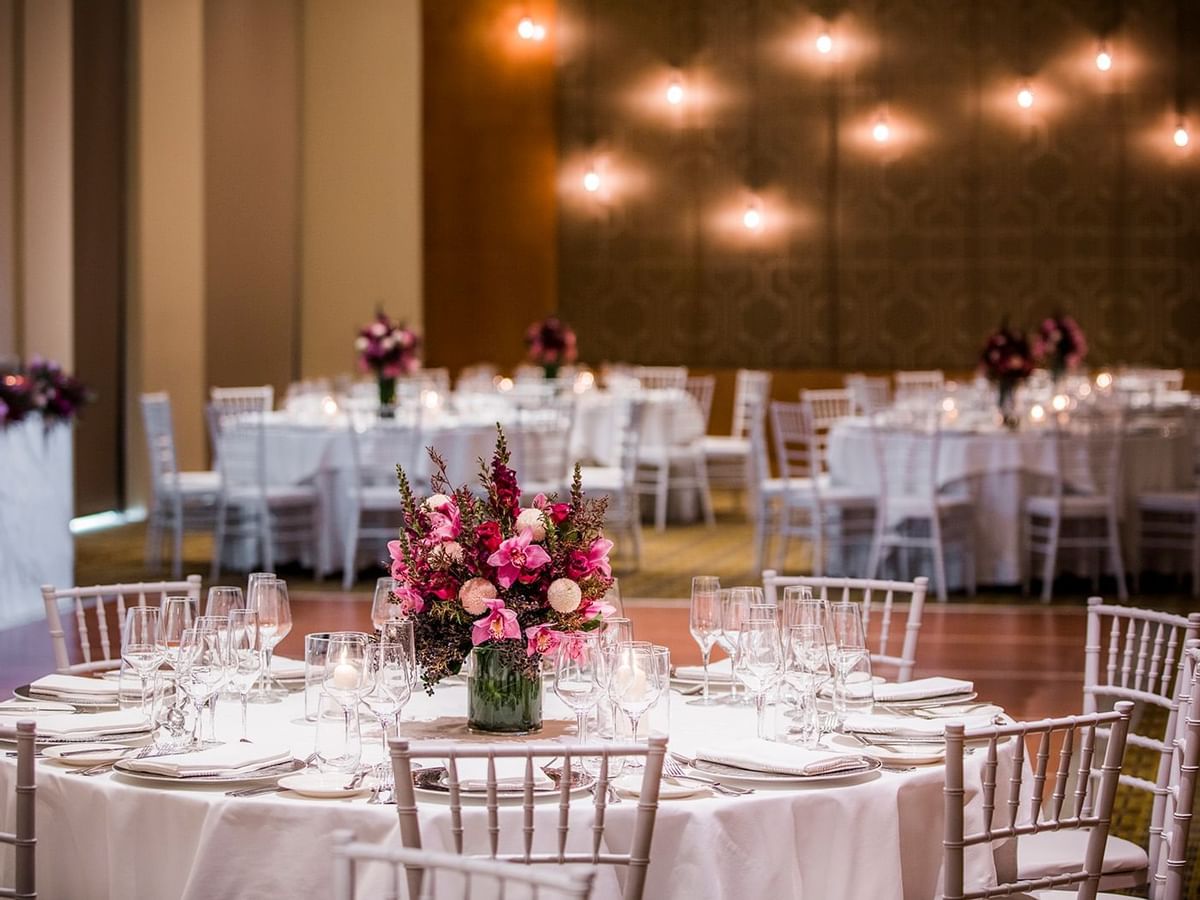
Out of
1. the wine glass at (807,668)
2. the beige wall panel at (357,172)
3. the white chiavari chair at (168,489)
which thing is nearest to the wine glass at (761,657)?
the wine glass at (807,668)

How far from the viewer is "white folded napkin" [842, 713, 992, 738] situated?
9.70ft

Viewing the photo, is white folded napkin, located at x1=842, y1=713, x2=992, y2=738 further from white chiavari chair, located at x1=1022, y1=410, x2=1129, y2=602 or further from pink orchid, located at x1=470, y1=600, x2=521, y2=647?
white chiavari chair, located at x1=1022, y1=410, x2=1129, y2=602

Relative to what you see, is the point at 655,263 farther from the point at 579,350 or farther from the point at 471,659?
the point at 471,659

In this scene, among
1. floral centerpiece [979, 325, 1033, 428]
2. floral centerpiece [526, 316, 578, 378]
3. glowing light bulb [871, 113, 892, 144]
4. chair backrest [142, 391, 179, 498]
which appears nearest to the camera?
chair backrest [142, 391, 179, 498]

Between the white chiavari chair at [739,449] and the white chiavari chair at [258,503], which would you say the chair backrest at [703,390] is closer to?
the white chiavari chair at [739,449]

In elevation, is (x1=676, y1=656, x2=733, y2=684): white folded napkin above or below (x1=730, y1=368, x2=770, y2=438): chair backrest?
below

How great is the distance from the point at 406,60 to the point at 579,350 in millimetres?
2935

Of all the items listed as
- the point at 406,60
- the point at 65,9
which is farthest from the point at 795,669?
the point at 406,60

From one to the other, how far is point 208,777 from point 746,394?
11.2 meters

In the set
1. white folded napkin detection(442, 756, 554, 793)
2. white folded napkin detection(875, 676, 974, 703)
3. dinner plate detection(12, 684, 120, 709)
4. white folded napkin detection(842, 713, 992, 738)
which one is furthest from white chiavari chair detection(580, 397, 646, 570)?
white folded napkin detection(442, 756, 554, 793)

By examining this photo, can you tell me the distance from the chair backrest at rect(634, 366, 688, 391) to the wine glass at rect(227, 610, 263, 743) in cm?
1129

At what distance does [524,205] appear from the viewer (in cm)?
1499

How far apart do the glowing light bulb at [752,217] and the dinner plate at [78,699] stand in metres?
12.2

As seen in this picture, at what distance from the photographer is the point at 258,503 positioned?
Result: 9461 mm
